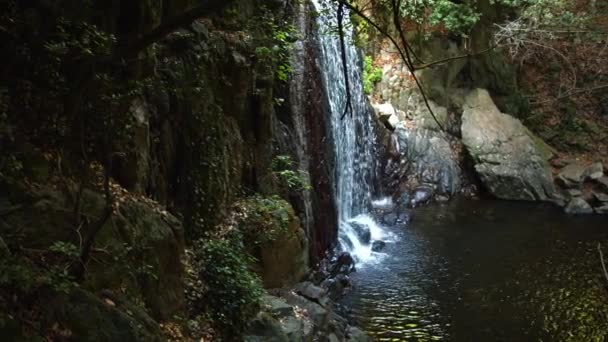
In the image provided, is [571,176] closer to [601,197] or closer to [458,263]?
[601,197]

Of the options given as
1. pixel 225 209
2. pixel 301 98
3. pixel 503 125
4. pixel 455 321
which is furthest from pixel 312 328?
pixel 503 125

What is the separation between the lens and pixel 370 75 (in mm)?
19578

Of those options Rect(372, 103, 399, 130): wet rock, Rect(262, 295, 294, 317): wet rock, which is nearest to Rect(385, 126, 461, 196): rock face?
Rect(372, 103, 399, 130): wet rock

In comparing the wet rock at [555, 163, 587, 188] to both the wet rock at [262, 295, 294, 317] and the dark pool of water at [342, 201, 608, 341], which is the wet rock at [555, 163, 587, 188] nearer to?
the dark pool of water at [342, 201, 608, 341]

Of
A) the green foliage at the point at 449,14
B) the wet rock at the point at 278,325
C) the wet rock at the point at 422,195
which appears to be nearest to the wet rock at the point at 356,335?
the wet rock at the point at 278,325

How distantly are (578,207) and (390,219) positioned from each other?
634cm

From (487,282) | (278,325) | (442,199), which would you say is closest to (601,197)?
(442,199)

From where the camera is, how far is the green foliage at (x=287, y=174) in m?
10.0

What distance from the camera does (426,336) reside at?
9.12 metres

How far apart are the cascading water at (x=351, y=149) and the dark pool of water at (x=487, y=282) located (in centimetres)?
86

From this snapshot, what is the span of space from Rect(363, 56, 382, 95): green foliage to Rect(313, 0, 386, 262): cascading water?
1.73 m

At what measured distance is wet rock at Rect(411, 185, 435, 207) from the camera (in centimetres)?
1742

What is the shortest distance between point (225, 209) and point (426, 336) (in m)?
4.15

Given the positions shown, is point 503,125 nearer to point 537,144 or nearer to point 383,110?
point 537,144
